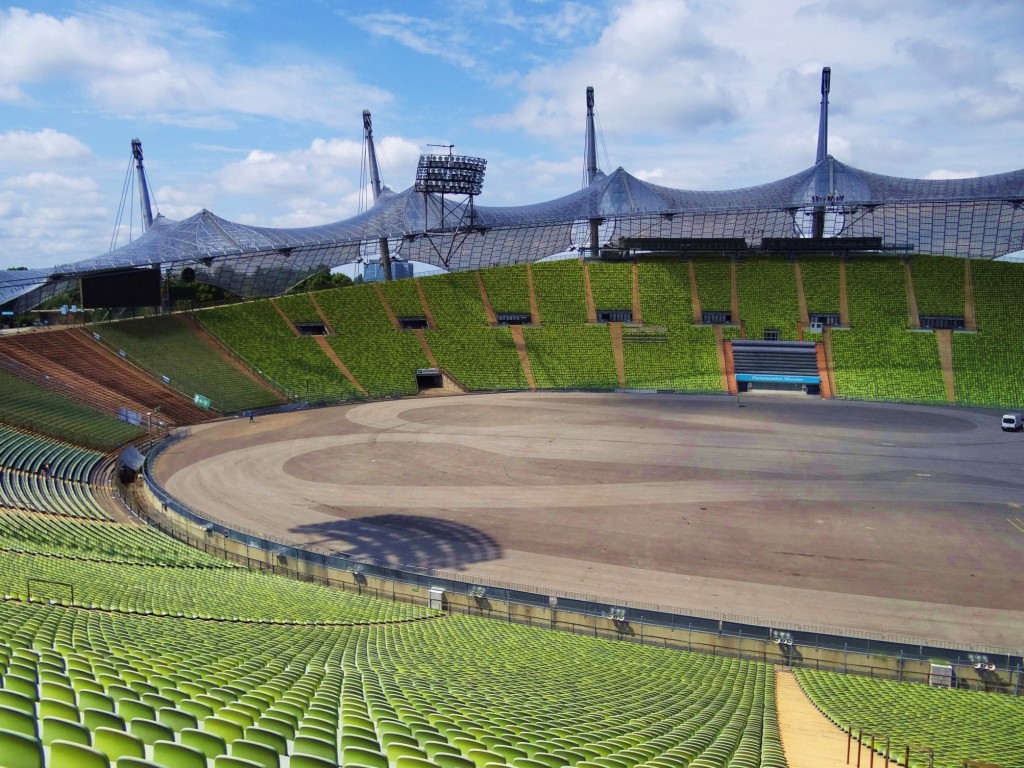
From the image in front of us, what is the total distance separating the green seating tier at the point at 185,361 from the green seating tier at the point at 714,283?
135 feet

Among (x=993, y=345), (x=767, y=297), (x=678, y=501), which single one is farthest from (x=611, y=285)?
(x=678, y=501)

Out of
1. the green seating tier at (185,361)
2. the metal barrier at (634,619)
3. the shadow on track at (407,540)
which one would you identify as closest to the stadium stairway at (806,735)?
the metal barrier at (634,619)

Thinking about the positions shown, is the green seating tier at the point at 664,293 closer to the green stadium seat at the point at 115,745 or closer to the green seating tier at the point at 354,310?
the green seating tier at the point at 354,310

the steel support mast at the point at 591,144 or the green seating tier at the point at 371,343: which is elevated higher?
the steel support mast at the point at 591,144

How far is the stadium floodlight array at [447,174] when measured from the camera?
8106cm

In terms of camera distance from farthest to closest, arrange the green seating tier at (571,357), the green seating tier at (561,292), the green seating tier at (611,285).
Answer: the green seating tier at (611,285) < the green seating tier at (561,292) < the green seating tier at (571,357)

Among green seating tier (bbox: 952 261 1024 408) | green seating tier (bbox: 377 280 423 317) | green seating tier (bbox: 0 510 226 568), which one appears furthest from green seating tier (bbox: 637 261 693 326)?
green seating tier (bbox: 0 510 226 568)

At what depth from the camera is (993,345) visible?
62062 mm

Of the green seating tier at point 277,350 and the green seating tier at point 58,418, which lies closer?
the green seating tier at point 58,418

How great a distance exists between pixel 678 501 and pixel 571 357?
118 ft

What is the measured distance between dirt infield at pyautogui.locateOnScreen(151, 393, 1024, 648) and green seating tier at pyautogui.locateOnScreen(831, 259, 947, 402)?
6.83 m

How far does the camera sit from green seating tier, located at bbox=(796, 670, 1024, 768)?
36.6ft

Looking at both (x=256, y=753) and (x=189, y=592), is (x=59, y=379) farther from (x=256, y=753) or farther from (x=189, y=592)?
(x=256, y=753)

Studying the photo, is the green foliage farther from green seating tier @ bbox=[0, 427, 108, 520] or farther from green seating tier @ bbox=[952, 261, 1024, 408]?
green seating tier @ bbox=[952, 261, 1024, 408]
